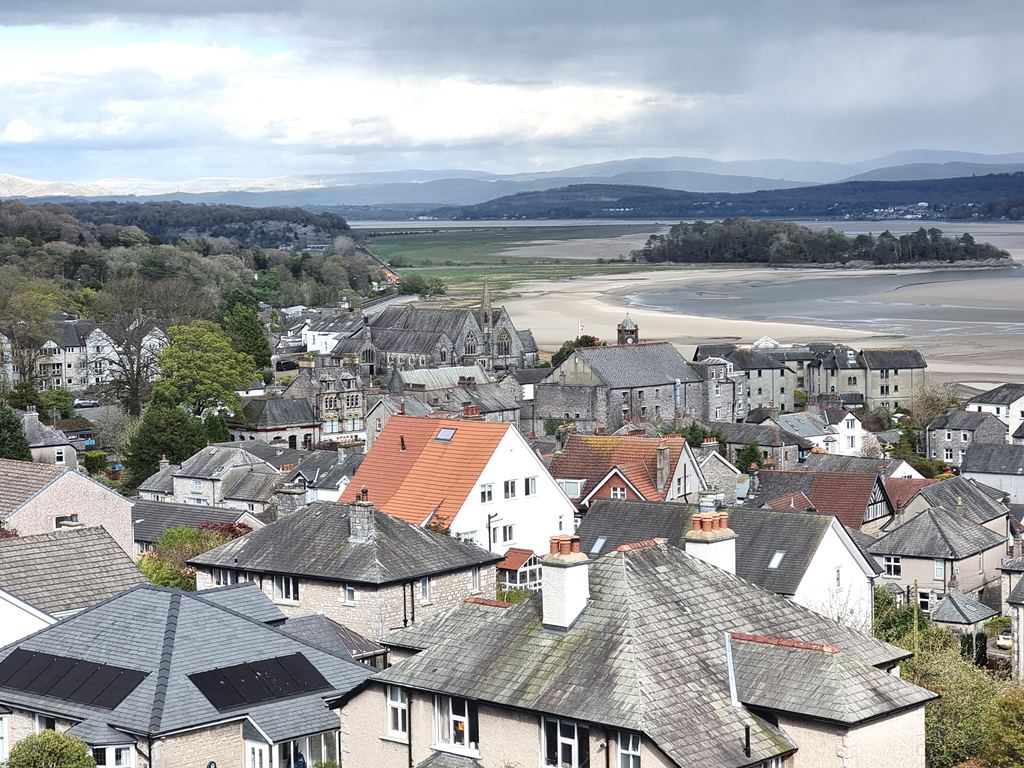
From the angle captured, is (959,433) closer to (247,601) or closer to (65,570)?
(247,601)

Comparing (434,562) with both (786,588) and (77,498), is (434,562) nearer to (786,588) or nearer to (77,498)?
(786,588)

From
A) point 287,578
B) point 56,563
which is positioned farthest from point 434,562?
point 56,563

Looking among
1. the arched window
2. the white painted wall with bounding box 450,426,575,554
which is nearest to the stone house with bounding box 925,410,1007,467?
the white painted wall with bounding box 450,426,575,554

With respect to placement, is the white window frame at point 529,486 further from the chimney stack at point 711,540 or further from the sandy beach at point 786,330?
the sandy beach at point 786,330

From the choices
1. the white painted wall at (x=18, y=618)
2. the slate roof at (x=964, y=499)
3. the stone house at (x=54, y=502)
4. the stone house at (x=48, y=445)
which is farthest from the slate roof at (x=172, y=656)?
the stone house at (x=48, y=445)

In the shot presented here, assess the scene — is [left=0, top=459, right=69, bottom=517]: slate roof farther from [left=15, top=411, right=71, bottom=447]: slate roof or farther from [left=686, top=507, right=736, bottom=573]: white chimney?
[left=15, top=411, right=71, bottom=447]: slate roof
